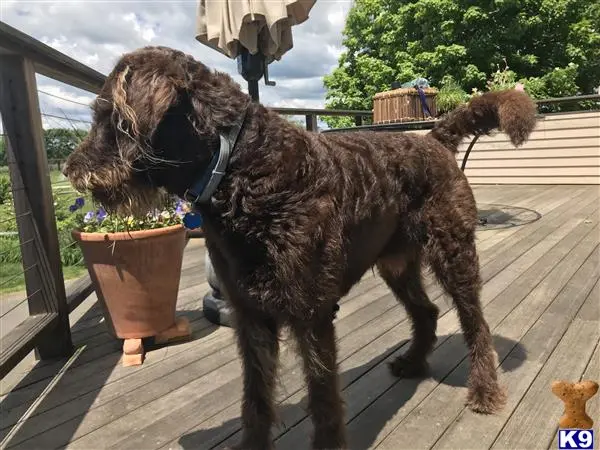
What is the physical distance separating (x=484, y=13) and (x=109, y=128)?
64.8 feet

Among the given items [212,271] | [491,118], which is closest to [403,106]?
[491,118]

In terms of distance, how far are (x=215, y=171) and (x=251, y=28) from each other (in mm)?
1896

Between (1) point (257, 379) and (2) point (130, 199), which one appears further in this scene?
(1) point (257, 379)

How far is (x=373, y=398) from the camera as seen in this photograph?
7.35 ft

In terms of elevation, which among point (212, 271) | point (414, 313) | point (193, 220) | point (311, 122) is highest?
point (311, 122)

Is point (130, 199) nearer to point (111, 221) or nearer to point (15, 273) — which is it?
point (111, 221)

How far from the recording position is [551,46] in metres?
18.2

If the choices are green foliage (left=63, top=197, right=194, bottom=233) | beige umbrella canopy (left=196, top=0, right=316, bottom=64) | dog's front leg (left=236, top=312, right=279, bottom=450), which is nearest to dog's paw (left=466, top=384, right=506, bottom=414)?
dog's front leg (left=236, top=312, right=279, bottom=450)

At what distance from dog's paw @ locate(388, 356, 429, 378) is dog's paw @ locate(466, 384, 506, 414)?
33 cm

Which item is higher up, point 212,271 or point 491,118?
point 491,118

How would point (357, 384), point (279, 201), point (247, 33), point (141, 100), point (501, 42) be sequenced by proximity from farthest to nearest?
point (501, 42) < point (247, 33) < point (357, 384) < point (279, 201) < point (141, 100)

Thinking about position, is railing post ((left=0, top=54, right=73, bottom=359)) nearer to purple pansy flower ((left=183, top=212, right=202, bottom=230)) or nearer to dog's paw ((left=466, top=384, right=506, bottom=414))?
purple pansy flower ((left=183, top=212, right=202, bottom=230))

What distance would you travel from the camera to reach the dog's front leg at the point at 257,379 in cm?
181

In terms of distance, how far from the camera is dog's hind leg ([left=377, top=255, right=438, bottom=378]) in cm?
241
